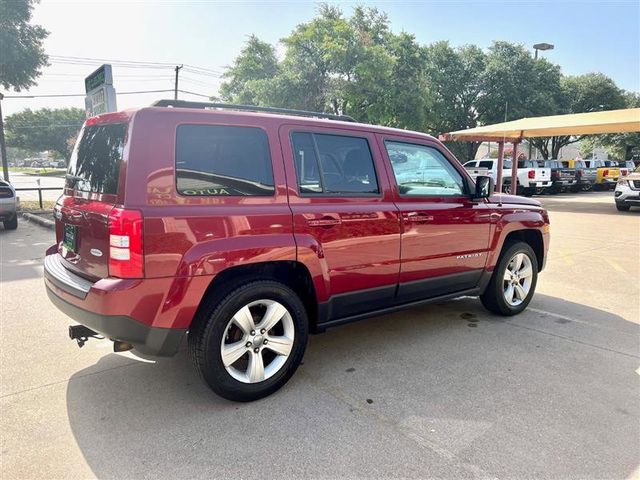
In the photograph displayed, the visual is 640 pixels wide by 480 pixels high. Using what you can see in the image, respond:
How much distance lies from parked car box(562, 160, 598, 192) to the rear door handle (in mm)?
25271

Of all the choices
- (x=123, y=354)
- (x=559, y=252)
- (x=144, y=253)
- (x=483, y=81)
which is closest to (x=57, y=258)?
(x=123, y=354)

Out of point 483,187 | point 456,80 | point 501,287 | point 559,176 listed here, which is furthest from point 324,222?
point 456,80

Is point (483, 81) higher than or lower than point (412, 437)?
higher

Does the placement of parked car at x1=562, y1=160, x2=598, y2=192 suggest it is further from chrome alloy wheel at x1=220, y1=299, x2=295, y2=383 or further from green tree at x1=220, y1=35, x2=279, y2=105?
chrome alloy wheel at x1=220, y1=299, x2=295, y2=383

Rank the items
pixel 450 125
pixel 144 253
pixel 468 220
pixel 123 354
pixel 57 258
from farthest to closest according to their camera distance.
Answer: pixel 450 125
pixel 468 220
pixel 123 354
pixel 57 258
pixel 144 253

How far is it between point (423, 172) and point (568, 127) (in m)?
15.2

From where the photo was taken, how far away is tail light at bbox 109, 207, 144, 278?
2600 mm

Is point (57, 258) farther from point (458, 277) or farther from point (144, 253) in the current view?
point (458, 277)

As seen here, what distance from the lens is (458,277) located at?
4332mm

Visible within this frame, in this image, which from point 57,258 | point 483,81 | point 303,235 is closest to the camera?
point 303,235

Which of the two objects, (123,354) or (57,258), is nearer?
(57,258)

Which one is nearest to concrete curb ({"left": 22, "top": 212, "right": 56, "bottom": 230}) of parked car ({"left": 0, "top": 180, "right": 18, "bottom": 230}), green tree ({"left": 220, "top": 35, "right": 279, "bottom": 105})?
parked car ({"left": 0, "top": 180, "right": 18, "bottom": 230})

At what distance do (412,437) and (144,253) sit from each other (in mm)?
1871

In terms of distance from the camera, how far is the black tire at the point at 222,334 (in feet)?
9.44
